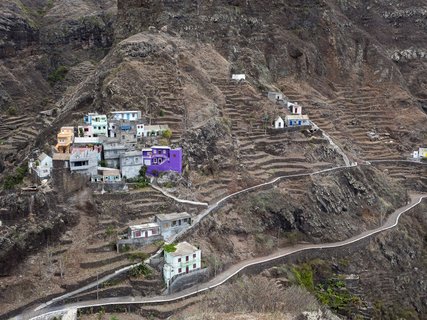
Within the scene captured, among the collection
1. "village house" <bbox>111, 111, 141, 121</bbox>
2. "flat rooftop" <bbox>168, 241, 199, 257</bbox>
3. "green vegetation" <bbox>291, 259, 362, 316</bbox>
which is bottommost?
"green vegetation" <bbox>291, 259, 362, 316</bbox>

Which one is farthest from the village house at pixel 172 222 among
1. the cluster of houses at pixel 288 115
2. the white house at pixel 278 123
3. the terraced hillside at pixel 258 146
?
the cluster of houses at pixel 288 115

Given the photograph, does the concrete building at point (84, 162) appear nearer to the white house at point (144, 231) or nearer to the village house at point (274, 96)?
the white house at point (144, 231)

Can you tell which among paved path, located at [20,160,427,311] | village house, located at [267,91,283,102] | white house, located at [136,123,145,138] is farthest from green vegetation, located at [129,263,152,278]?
village house, located at [267,91,283,102]

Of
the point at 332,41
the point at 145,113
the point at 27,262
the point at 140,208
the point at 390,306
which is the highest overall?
the point at 332,41

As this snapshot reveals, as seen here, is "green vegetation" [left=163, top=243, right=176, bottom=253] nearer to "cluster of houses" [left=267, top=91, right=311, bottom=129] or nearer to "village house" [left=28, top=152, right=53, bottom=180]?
"village house" [left=28, top=152, right=53, bottom=180]

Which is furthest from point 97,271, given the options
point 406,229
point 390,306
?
point 406,229

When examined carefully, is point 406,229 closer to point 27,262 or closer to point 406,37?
point 27,262

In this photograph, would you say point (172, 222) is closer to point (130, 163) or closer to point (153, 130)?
point (130, 163)
